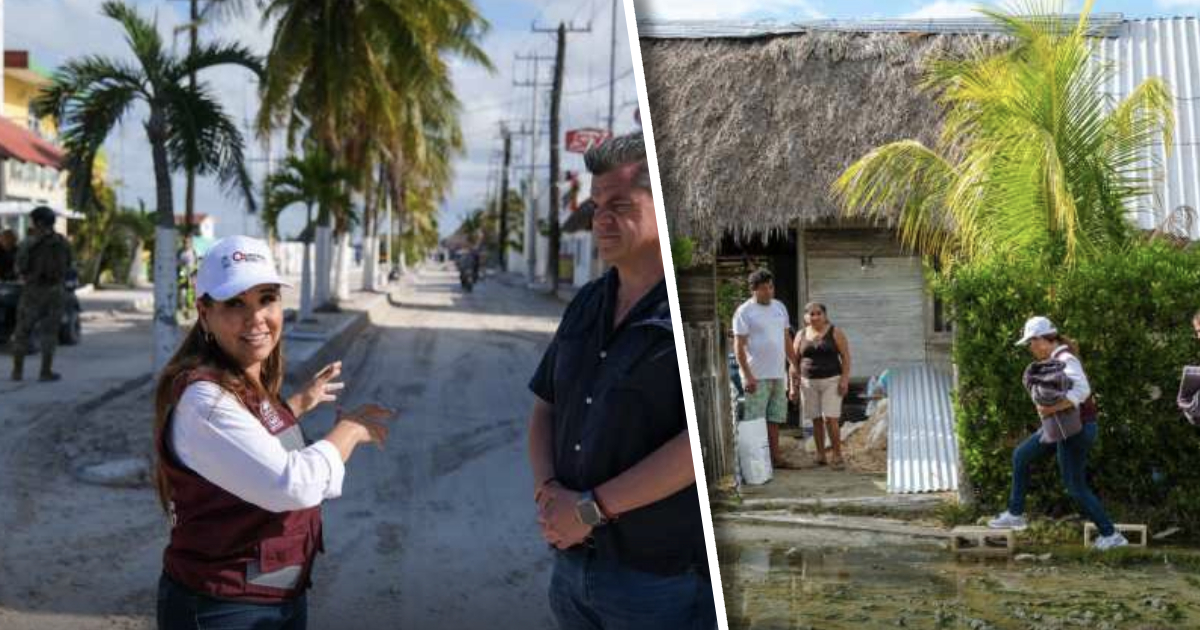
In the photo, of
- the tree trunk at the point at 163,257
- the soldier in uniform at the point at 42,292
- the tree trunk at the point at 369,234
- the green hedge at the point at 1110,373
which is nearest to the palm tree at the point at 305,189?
the soldier in uniform at the point at 42,292

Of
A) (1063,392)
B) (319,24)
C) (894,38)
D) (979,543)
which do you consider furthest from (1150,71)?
(319,24)

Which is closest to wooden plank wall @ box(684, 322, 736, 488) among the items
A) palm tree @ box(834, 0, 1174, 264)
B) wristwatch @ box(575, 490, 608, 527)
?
wristwatch @ box(575, 490, 608, 527)

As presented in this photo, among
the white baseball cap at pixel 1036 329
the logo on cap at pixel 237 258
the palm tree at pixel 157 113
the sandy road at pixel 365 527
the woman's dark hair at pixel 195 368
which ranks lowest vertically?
the sandy road at pixel 365 527

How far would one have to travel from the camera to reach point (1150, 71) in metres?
→ 2.15

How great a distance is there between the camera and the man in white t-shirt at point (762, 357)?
5.67 ft

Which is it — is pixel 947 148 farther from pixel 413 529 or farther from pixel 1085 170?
pixel 413 529

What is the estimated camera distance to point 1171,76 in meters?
2.15

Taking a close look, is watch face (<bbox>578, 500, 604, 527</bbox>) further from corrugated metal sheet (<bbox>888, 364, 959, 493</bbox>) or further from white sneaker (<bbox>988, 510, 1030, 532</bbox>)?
white sneaker (<bbox>988, 510, 1030, 532</bbox>)

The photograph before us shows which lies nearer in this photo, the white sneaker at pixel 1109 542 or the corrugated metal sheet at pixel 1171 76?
the corrugated metal sheet at pixel 1171 76

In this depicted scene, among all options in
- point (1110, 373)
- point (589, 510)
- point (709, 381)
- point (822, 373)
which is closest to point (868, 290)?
point (822, 373)

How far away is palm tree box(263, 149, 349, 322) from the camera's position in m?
14.5

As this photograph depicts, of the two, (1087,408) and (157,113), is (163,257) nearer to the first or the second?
(157,113)

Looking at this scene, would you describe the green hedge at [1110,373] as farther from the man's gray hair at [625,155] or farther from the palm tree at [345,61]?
the palm tree at [345,61]

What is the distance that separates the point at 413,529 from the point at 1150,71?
3580 millimetres
